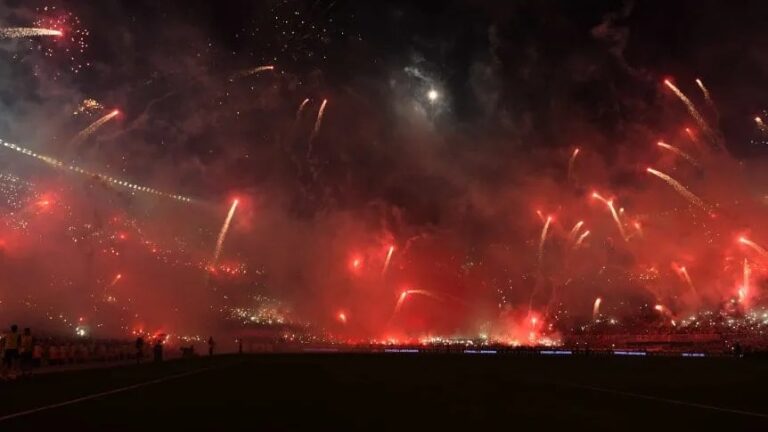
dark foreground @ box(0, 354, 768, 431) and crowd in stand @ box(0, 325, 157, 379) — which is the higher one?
crowd in stand @ box(0, 325, 157, 379)

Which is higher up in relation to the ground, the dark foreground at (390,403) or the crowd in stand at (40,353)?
the crowd in stand at (40,353)

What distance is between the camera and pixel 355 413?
41.1 feet

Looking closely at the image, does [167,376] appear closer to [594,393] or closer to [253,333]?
[594,393]

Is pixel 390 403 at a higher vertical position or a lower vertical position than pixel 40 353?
lower

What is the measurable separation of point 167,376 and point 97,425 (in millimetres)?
13187

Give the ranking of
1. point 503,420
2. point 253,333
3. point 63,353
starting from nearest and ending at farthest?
1. point 503,420
2. point 63,353
3. point 253,333

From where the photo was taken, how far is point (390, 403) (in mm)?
14367

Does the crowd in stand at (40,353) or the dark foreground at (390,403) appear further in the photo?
the crowd in stand at (40,353)

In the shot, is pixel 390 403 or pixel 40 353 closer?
pixel 390 403

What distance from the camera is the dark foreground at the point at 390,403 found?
1099 cm

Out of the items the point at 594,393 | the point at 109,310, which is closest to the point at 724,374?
the point at 594,393

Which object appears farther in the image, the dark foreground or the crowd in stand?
the crowd in stand

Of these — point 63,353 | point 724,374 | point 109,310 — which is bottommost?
point 724,374

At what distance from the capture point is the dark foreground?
10992mm
